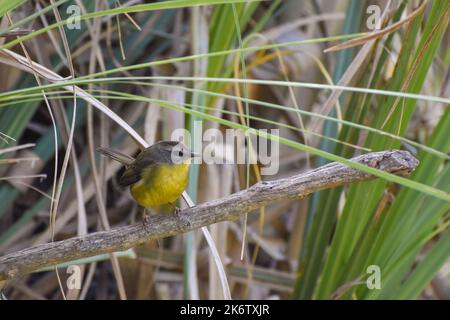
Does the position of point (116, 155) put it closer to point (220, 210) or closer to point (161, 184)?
point (161, 184)

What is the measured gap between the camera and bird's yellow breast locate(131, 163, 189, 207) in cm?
175

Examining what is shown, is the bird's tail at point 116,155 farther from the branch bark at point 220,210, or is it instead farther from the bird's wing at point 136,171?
the branch bark at point 220,210

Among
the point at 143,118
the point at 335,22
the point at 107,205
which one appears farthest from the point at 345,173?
the point at 335,22

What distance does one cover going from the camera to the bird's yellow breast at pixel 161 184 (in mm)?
1755

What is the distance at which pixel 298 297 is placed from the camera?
2.07 meters

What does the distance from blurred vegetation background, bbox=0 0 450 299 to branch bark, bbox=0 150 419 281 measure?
191mm

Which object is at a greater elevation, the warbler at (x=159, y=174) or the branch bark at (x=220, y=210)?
the warbler at (x=159, y=174)

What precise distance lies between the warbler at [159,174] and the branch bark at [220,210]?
399 mm

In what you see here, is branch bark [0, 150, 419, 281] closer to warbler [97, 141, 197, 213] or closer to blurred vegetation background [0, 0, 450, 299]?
blurred vegetation background [0, 0, 450, 299]

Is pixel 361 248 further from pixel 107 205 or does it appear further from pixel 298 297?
pixel 107 205

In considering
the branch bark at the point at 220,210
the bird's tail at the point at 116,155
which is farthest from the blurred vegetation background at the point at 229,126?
the branch bark at the point at 220,210

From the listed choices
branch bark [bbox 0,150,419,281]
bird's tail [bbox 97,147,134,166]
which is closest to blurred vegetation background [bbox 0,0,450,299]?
bird's tail [bbox 97,147,134,166]
